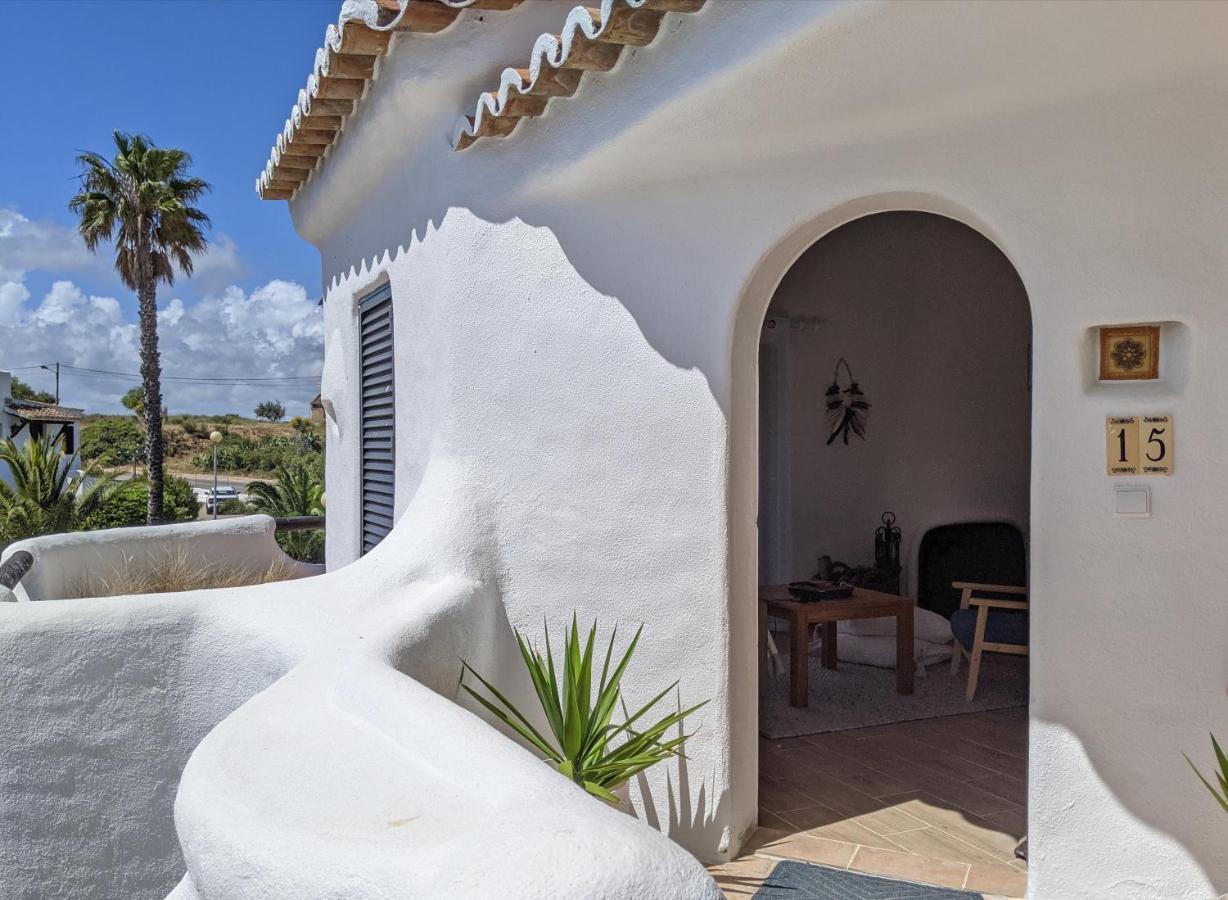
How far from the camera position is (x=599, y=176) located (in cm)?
489

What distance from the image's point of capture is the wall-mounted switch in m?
3.81

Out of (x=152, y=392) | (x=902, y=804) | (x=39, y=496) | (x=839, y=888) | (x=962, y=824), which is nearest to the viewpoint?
(x=839, y=888)

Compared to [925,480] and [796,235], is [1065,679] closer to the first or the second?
[796,235]

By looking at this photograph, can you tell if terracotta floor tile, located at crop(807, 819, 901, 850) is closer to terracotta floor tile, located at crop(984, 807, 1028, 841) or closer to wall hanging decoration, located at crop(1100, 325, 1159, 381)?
terracotta floor tile, located at crop(984, 807, 1028, 841)

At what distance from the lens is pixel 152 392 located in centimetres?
2270

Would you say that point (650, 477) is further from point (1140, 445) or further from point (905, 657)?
point (905, 657)

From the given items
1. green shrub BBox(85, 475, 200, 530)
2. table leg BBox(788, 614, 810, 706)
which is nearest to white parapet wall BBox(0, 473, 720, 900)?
table leg BBox(788, 614, 810, 706)

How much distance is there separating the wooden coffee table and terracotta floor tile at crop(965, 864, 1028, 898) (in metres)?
2.66

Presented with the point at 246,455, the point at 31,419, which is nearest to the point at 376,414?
the point at 31,419

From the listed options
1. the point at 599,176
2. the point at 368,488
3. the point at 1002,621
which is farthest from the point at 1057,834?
the point at 368,488

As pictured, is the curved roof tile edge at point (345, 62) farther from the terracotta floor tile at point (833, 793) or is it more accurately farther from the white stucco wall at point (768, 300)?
the terracotta floor tile at point (833, 793)

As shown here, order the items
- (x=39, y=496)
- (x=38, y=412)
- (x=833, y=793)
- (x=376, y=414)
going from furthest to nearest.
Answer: (x=38, y=412) → (x=39, y=496) → (x=376, y=414) → (x=833, y=793)

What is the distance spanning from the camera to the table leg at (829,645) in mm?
8242

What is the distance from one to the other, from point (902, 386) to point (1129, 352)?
5.72m
